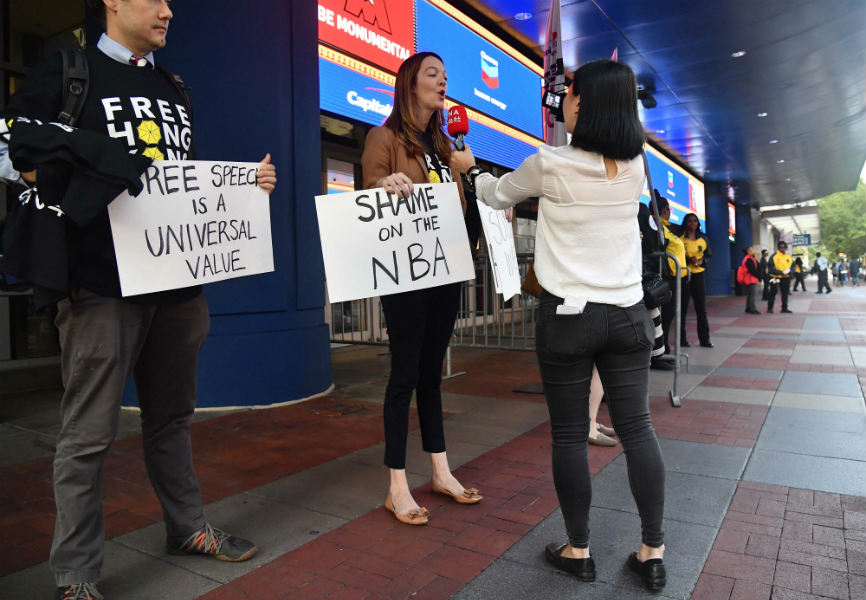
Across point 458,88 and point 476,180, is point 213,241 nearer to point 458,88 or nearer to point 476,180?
point 476,180

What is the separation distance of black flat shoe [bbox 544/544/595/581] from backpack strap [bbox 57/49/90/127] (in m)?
2.27

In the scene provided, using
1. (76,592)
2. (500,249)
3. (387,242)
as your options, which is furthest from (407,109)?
(76,592)

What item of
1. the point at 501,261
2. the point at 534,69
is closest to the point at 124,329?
the point at 501,261

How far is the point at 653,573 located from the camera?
211cm

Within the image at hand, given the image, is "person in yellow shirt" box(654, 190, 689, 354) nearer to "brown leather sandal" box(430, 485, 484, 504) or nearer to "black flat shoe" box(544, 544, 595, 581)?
"brown leather sandal" box(430, 485, 484, 504)

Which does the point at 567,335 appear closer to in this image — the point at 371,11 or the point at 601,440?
the point at 601,440

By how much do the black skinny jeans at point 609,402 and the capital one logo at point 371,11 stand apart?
549cm

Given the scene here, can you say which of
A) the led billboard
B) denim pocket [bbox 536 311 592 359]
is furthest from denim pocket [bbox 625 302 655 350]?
the led billboard

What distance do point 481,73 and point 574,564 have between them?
799 cm

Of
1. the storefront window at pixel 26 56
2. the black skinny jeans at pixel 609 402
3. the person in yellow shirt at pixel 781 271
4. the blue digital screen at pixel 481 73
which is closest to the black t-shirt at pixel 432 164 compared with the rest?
the black skinny jeans at pixel 609 402

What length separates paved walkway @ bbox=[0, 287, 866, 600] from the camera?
7.13 ft

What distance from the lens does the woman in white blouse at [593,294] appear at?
207 cm

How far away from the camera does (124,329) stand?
2.05m

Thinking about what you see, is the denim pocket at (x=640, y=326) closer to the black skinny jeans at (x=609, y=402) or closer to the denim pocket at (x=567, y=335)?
the black skinny jeans at (x=609, y=402)
